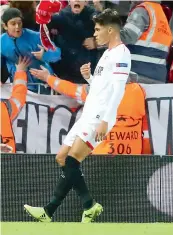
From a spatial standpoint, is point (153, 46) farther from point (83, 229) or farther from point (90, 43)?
point (83, 229)

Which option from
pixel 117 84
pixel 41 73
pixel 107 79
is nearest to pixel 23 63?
pixel 41 73

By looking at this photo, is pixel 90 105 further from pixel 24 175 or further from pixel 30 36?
pixel 30 36

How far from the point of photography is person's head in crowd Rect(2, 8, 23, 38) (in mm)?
9508

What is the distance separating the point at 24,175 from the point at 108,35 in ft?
5.81

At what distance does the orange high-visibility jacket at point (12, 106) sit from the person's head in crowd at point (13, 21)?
0.49 m

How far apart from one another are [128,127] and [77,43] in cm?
137

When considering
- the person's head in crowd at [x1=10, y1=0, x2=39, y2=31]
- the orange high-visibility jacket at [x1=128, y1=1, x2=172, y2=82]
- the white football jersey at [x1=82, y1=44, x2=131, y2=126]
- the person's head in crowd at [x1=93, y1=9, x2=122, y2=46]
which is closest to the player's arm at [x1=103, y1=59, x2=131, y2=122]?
the white football jersey at [x1=82, y1=44, x2=131, y2=126]

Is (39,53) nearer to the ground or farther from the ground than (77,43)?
nearer to the ground

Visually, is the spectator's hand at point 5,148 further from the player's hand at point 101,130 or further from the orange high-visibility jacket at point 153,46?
the orange high-visibility jacket at point 153,46

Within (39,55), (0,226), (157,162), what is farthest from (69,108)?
(0,226)

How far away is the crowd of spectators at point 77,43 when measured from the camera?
9.51 meters

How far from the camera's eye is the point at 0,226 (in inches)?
292

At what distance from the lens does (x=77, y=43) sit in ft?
32.2

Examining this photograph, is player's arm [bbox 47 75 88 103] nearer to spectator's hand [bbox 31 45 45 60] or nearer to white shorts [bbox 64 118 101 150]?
spectator's hand [bbox 31 45 45 60]
